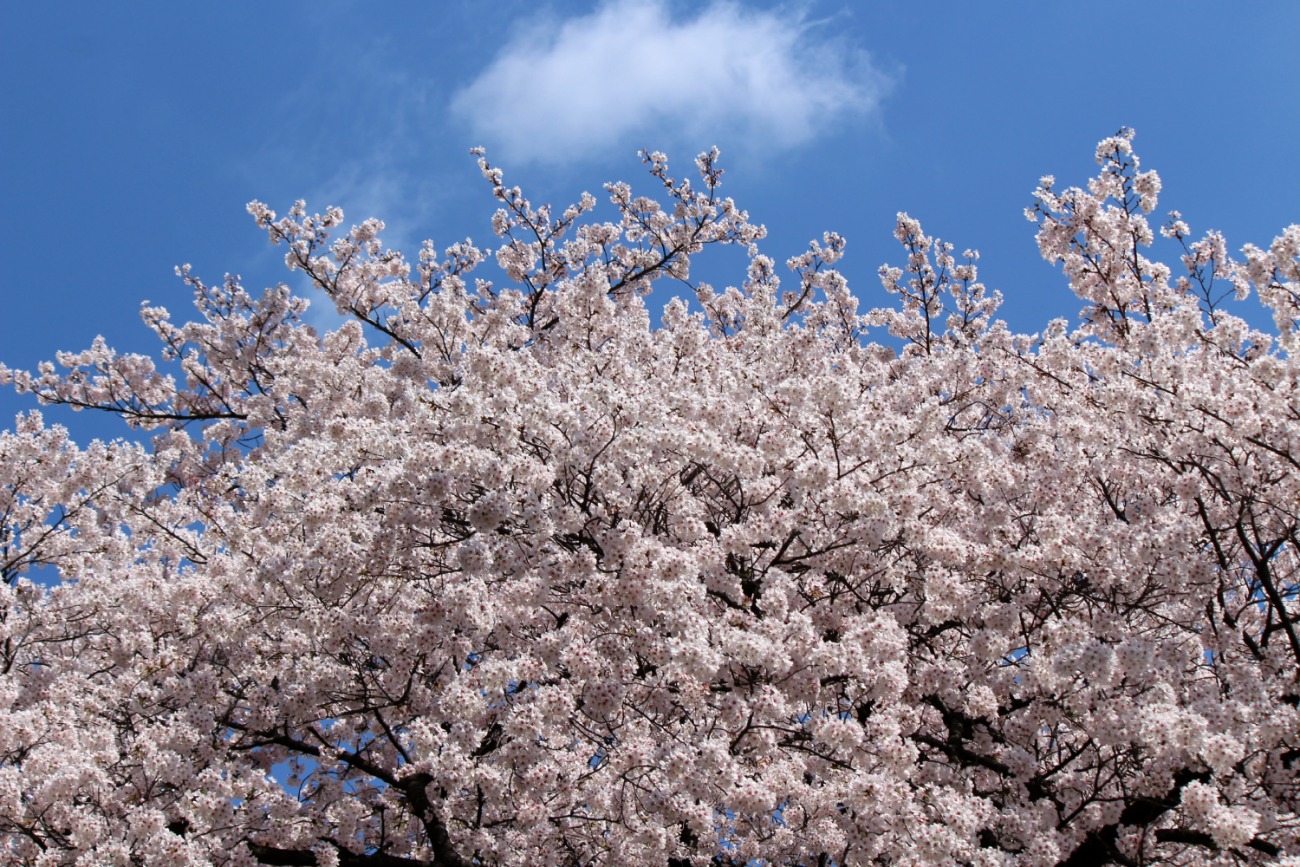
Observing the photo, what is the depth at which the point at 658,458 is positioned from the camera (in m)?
8.90

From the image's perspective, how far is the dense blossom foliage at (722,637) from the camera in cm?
775

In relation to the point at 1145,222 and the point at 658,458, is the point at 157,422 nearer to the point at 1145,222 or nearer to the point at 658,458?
the point at 658,458

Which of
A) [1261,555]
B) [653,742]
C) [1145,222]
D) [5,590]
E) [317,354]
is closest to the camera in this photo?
[653,742]

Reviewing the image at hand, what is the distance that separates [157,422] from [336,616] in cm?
1154

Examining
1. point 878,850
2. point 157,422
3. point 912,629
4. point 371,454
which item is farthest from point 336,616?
point 157,422

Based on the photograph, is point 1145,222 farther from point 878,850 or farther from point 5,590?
point 5,590

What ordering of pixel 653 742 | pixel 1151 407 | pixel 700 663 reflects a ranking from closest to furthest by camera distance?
pixel 700 663, pixel 653 742, pixel 1151 407

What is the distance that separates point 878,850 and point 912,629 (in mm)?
2811

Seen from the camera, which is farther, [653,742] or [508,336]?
[508,336]

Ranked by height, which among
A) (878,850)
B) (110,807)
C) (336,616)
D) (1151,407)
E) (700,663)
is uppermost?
(1151,407)

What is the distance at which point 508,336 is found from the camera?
14625 mm

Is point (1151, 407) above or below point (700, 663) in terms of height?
above

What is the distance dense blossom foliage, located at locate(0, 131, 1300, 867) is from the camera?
25.4ft

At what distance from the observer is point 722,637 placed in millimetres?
7523
